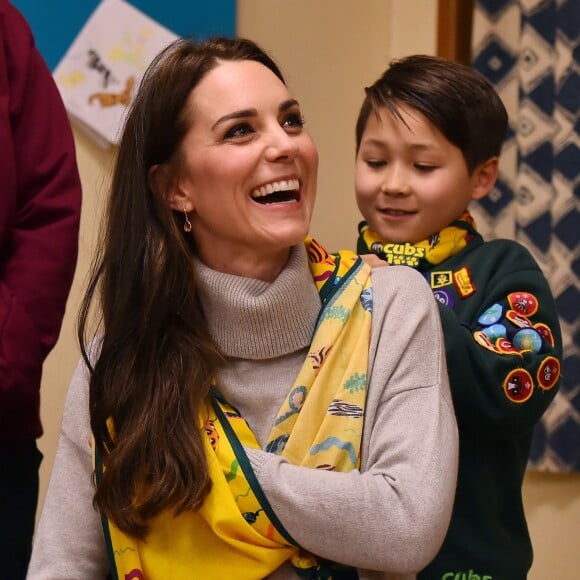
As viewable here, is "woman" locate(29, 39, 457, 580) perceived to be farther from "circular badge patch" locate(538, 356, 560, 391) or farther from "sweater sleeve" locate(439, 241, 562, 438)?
"circular badge patch" locate(538, 356, 560, 391)

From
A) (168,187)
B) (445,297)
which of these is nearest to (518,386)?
(445,297)

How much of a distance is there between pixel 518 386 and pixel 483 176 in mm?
506

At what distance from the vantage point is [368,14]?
3.00 meters

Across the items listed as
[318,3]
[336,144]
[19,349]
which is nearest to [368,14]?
[318,3]

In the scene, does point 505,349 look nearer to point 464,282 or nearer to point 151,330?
point 464,282

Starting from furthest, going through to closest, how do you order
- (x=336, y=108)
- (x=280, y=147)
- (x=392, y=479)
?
(x=336, y=108) → (x=280, y=147) → (x=392, y=479)

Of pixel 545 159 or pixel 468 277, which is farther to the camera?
pixel 545 159

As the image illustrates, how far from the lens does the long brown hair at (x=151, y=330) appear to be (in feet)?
4.58

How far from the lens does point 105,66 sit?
103 inches

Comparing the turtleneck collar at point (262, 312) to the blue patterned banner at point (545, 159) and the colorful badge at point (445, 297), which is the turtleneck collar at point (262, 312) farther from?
the blue patterned banner at point (545, 159)

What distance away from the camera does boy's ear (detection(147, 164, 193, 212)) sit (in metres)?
1.55

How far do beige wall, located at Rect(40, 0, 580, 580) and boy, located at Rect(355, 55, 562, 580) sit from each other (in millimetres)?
1027

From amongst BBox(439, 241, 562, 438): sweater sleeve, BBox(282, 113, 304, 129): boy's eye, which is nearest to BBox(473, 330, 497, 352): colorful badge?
BBox(439, 241, 562, 438): sweater sleeve

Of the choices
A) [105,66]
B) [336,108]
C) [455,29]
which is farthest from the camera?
[336,108]
